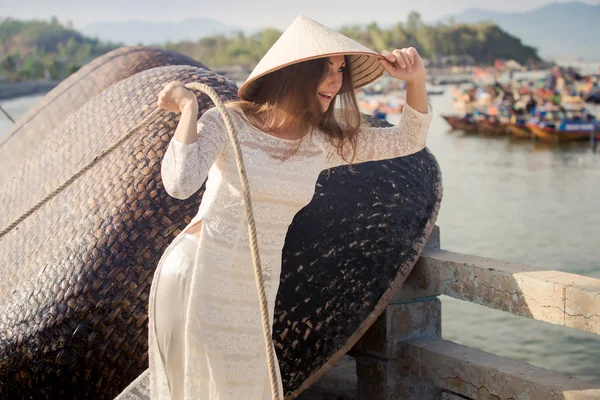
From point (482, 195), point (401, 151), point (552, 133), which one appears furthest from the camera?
point (552, 133)

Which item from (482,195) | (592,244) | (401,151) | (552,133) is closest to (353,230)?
(401,151)

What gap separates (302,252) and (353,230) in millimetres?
221

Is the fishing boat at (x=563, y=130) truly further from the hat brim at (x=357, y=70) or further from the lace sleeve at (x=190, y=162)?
the lace sleeve at (x=190, y=162)

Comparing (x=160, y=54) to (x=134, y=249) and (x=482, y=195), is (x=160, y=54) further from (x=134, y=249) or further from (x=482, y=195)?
(x=482, y=195)

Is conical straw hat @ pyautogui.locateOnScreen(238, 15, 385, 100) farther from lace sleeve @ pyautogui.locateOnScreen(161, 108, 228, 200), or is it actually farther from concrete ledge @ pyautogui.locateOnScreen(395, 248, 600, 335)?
concrete ledge @ pyautogui.locateOnScreen(395, 248, 600, 335)

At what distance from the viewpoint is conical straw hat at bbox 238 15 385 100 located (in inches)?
79.0

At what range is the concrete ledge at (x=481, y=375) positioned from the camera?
8.12 feet

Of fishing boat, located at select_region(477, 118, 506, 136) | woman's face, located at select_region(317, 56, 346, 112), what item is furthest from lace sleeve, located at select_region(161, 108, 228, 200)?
fishing boat, located at select_region(477, 118, 506, 136)

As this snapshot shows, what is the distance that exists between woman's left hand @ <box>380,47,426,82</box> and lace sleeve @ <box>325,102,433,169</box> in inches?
3.5

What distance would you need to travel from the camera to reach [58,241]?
2.76 meters

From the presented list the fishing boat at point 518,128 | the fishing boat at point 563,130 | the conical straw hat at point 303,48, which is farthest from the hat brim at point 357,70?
the fishing boat at point 518,128

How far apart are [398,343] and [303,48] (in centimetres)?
140

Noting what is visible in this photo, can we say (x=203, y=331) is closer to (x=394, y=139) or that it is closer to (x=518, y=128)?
(x=394, y=139)

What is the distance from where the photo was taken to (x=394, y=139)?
7.30 ft
